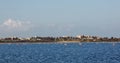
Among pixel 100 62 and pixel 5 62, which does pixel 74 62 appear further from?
pixel 5 62

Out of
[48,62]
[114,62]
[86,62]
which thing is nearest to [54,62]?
[48,62]

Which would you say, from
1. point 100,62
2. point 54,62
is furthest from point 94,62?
point 54,62

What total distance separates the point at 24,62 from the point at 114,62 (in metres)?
16.0

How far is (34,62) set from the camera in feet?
247

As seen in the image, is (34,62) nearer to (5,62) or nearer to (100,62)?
(5,62)

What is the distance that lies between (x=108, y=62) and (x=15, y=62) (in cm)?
1655

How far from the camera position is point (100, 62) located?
240ft

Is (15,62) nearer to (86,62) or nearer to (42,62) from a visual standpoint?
(42,62)

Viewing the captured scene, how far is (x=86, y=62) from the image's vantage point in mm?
73625

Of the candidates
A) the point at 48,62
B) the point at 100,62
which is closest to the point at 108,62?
the point at 100,62

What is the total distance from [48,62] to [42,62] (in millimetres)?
1074

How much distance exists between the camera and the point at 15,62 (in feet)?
247

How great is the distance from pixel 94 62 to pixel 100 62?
1.08 m

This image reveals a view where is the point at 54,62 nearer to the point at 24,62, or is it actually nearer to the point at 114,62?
the point at 24,62
